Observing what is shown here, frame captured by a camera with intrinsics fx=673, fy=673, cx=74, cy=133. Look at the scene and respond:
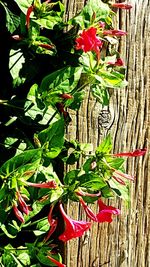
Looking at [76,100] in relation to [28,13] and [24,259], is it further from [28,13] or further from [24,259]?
[24,259]

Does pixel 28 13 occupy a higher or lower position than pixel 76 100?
higher

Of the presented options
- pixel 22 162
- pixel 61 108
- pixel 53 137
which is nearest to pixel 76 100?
pixel 61 108

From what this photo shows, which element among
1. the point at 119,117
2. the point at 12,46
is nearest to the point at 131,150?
the point at 119,117

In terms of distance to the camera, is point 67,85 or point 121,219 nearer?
point 67,85

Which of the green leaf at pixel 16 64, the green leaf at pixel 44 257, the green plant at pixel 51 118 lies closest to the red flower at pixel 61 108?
the green plant at pixel 51 118

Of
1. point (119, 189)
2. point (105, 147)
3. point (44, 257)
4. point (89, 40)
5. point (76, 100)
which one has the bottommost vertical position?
point (44, 257)

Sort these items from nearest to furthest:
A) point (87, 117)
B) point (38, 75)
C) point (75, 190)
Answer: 1. point (75, 190)
2. point (38, 75)
3. point (87, 117)

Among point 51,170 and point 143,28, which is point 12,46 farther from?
point 143,28

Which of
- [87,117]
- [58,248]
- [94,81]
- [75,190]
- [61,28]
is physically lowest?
[58,248]
